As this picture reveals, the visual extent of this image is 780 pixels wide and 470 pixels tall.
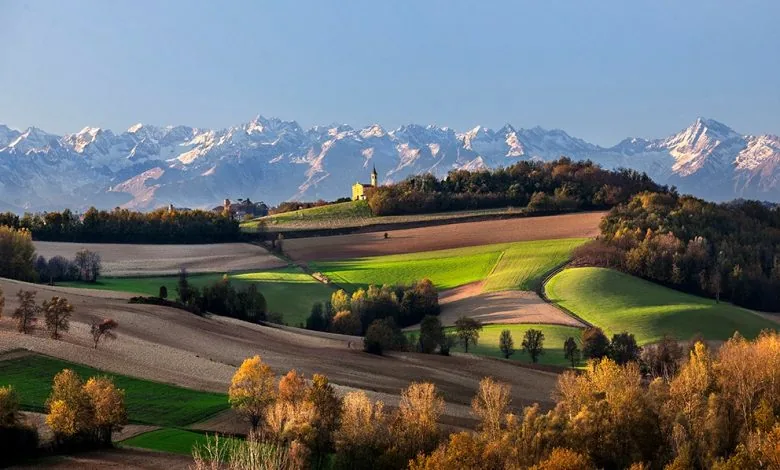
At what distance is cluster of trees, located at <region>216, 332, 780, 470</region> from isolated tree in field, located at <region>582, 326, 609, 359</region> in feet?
86.7

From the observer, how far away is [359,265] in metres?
143

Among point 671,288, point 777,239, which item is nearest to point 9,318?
point 671,288

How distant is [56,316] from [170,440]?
Answer: 30244 millimetres

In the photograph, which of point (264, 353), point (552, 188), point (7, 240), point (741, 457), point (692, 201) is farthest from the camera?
point (552, 188)

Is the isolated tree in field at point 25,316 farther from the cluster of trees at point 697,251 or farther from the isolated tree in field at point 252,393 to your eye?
the cluster of trees at point 697,251

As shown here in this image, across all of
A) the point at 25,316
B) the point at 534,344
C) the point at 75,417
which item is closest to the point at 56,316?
the point at 25,316

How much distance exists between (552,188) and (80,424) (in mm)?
163573

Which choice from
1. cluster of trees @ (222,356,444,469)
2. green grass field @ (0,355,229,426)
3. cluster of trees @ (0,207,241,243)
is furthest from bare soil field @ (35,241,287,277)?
cluster of trees @ (222,356,444,469)

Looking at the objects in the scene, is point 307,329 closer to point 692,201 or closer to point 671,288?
point 671,288

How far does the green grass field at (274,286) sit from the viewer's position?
11531 cm

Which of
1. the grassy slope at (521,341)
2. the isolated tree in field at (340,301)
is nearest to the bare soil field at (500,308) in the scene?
the grassy slope at (521,341)

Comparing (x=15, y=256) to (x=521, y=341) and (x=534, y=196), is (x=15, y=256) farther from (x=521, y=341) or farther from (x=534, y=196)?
(x=534, y=196)

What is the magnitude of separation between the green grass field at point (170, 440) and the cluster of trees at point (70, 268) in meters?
81.2

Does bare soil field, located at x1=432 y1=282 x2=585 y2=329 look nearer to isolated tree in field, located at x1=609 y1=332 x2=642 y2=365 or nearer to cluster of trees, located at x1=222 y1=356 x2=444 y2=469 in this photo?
isolated tree in field, located at x1=609 y1=332 x2=642 y2=365
